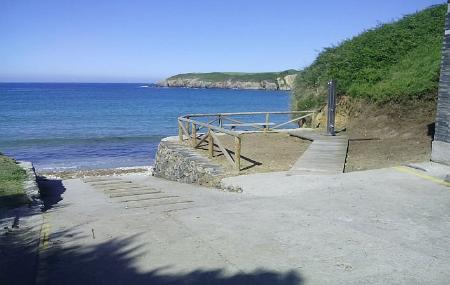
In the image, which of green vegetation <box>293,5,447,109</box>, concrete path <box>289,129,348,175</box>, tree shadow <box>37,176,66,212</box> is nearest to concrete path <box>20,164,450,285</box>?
tree shadow <box>37,176,66,212</box>

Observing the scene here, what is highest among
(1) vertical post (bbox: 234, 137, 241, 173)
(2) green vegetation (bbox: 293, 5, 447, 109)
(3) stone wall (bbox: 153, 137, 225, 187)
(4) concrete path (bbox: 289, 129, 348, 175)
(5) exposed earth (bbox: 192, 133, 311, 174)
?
(2) green vegetation (bbox: 293, 5, 447, 109)

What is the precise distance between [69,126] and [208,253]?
4076 cm

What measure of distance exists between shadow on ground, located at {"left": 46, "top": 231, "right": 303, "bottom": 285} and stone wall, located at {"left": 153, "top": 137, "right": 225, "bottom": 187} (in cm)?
522

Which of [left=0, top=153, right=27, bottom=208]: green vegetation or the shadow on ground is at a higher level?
the shadow on ground

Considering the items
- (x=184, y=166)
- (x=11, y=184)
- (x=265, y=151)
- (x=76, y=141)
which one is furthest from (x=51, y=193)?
(x=76, y=141)

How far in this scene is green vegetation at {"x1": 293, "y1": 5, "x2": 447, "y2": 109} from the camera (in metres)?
16.9

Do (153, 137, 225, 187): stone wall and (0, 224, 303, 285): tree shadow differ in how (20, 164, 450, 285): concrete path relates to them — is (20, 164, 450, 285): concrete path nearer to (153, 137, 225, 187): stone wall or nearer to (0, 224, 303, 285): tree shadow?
(0, 224, 303, 285): tree shadow

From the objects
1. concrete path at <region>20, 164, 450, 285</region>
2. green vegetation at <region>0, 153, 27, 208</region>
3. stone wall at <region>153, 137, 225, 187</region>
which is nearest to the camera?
concrete path at <region>20, 164, 450, 285</region>

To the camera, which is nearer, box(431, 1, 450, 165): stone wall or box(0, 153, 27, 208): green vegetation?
box(0, 153, 27, 208): green vegetation

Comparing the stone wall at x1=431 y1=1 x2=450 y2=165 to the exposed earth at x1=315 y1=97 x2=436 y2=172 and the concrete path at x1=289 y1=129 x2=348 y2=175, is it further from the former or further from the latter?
the concrete path at x1=289 y1=129 x2=348 y2=175

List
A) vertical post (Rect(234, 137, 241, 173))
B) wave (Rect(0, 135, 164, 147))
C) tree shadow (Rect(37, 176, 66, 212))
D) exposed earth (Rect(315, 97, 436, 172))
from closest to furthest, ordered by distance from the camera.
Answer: tree shadow (Rect(37, 176, 66, 212))
vertical post (Rect(234, 137, 241, 173))
exposed earth (Rect(315, 97, 436, 172))
wave (Rect(0, 135, 164, 147))

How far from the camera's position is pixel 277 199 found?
8.13 metres

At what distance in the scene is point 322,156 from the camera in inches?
474

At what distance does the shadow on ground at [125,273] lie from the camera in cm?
443
